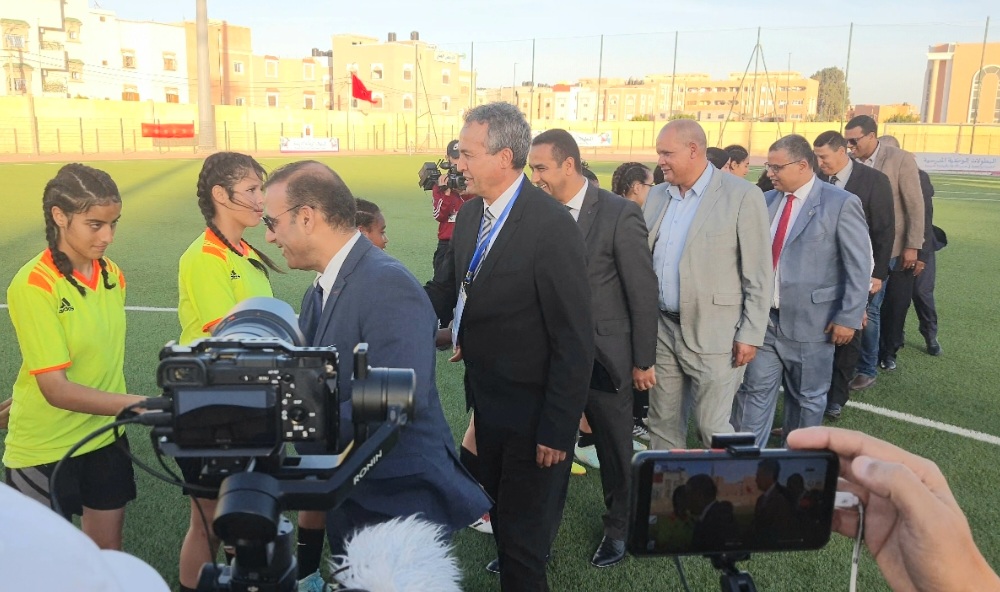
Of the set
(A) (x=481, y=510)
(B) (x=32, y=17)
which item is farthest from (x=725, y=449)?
(B) (x=32, y=17)

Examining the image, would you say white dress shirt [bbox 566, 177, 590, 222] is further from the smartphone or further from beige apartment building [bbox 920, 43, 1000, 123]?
beige apartment building [bbox 920, 43, 1000, 123]

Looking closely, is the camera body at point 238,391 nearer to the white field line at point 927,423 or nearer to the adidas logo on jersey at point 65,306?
the adidas logo on jersey at point 65,306

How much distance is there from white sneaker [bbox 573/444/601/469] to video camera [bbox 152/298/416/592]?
3969 mm

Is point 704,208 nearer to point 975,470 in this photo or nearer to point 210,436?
point 975,470

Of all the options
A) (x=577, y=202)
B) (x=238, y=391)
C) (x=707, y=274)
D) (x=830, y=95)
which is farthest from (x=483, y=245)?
(x=830, y=95)

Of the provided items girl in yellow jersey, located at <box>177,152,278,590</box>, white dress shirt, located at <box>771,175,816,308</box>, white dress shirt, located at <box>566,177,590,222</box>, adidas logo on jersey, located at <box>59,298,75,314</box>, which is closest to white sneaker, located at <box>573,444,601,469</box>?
white dress shirt, located at <box>771,175,816,308</box>

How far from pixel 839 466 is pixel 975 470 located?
14.8ft

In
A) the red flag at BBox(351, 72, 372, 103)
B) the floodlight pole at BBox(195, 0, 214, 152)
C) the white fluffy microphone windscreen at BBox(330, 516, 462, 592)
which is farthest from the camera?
the red flag at BBox(351, 72, 372, 103)

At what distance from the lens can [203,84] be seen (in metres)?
42.2

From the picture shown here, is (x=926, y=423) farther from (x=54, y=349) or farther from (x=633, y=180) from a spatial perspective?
(x=54, y=349)

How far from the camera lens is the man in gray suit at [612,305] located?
3922 millimetres

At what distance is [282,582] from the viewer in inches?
50.2

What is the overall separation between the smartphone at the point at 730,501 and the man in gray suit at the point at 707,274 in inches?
118

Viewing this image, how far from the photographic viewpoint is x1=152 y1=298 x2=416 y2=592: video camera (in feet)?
4.08
